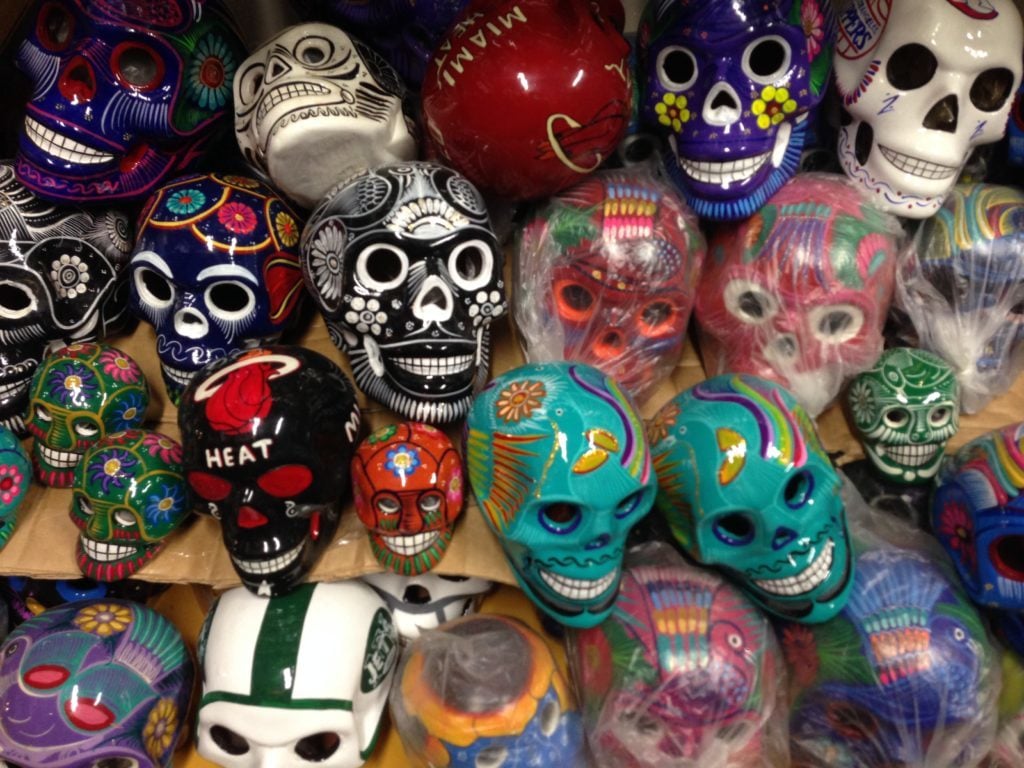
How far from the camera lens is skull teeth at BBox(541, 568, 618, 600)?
1.00m

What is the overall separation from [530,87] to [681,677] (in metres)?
0.79

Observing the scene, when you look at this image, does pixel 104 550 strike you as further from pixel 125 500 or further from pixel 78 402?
pixel 78 402

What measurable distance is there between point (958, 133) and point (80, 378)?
1.32 m

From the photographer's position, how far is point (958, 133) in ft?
3.73

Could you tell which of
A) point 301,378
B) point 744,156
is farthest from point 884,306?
point 301,378

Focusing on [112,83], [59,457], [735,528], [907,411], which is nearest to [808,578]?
[735,528]

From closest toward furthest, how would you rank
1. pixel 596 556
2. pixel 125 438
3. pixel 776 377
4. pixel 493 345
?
pixel 596 556 → pixel 125 438 → pixel 776 377 → pixel 493 345

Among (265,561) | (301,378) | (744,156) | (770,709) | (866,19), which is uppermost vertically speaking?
(866,19)

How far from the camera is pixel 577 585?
101 centimetres

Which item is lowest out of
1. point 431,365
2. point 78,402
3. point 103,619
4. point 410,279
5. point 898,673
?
point 103,619

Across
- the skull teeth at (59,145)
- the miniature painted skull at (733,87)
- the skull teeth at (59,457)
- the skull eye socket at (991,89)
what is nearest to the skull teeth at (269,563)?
the skull teeth at (59,457)

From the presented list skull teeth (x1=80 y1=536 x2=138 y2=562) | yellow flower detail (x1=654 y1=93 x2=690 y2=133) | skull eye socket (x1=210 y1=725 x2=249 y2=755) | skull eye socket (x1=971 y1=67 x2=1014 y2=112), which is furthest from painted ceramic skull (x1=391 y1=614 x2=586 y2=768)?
skull eye socket (x1=971 y1=67 x2=1014 y2=112)

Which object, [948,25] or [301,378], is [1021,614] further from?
[301,378]

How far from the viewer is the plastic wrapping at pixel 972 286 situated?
1179 mm
